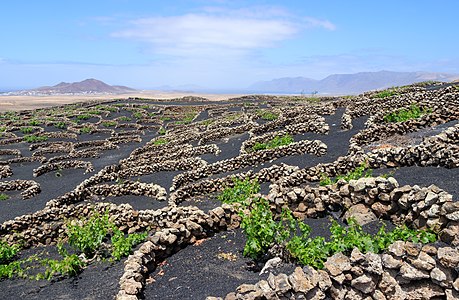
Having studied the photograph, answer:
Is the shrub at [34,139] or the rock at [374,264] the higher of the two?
the rock at [374,264]

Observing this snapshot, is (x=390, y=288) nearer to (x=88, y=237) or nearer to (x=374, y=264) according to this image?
(x=374, y=264)

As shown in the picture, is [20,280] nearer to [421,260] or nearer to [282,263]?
[282,263]

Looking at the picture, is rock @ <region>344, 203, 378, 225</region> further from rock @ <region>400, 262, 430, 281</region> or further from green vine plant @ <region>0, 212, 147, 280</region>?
green vine plant @ <region>0, 212, 147, 280</region>

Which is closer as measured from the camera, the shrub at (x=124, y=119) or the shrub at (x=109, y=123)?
the shrub at (x=109, y=123)

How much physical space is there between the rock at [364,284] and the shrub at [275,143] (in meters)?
15.1

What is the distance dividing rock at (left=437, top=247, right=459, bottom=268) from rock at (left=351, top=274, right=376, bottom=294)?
4.14 feet

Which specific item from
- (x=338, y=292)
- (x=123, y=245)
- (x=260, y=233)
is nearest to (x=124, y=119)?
(x=123, y=245)

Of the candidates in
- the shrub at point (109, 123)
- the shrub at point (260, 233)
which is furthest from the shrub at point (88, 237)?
the shrub at point (109, 123)

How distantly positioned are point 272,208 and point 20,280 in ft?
27.1

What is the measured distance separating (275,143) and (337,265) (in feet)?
52.4

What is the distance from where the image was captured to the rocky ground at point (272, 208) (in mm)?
7518

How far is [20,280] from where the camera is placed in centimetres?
1270

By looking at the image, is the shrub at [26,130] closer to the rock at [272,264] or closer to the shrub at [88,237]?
the shrub at [88,237]

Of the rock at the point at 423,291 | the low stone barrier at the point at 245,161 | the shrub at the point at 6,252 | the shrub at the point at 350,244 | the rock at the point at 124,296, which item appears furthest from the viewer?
the low stone barrier at the point at 245,161
